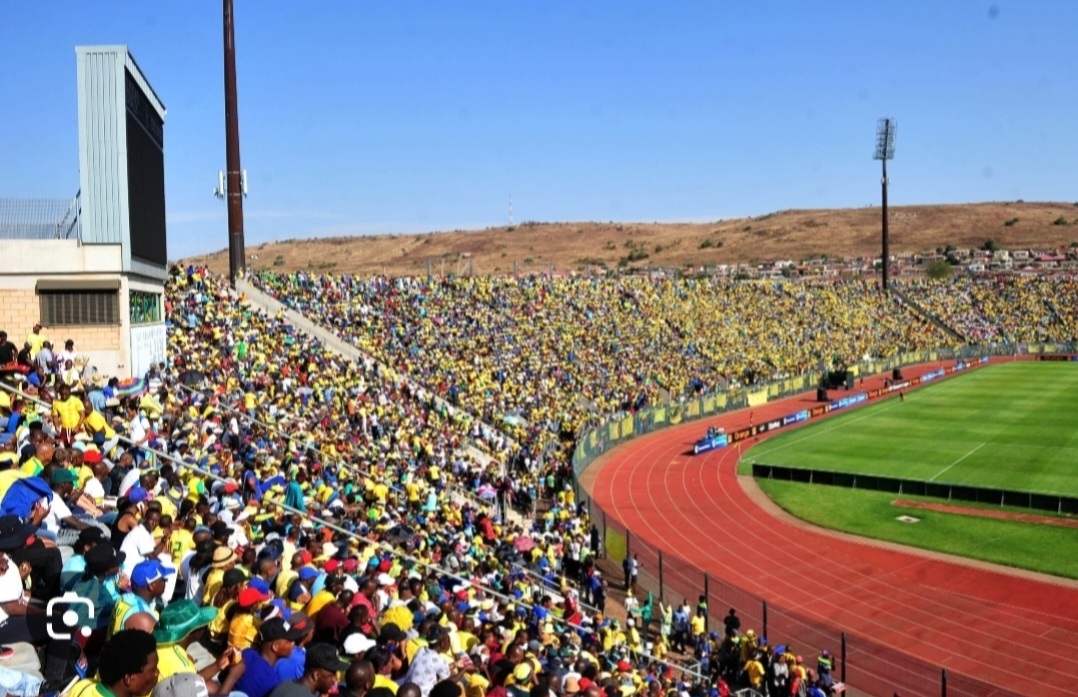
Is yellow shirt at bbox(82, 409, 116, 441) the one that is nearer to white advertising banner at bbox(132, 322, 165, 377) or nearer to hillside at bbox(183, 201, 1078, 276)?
white advertising banner at bbox(132, 322, 165, 377)

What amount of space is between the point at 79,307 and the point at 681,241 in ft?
518

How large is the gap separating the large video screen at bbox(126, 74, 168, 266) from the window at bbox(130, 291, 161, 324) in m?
0.82

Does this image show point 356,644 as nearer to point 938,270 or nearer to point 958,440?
point 958,440

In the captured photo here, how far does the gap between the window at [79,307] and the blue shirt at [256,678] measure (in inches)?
612

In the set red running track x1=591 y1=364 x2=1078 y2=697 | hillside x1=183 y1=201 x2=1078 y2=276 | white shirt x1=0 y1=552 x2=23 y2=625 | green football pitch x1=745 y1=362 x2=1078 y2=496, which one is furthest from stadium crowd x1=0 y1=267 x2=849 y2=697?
hillside x1=183 y1=201 x2=1078 y2=276

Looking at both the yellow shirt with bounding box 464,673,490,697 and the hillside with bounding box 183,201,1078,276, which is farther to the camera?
the hillside with bounding box 183,201,1078,276

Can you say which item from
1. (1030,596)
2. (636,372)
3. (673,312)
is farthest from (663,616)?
(673,312)

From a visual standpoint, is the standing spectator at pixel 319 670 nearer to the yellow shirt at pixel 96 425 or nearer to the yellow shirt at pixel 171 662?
the yellow shirt at pixel 171 662

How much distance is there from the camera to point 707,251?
6398 inches

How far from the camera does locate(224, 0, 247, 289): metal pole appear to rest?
43.2m

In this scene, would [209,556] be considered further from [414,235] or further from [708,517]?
[414,235]

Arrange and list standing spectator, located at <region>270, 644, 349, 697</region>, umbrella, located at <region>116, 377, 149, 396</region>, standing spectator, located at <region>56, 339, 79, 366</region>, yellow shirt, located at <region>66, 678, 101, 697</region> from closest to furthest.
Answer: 1. yellow shirt, located at <region>66, 678, 101, 697</region>
2. standing spectator, located at <region>270, 644, 349, 697</region>
3. standing spectator, located at <region>56, 339, 79, 366</region>
4. umbrella, located at <region>116, 377, 149, 396</region>

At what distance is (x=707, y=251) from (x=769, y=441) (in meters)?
122

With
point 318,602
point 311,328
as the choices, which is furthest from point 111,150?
point 311,328
